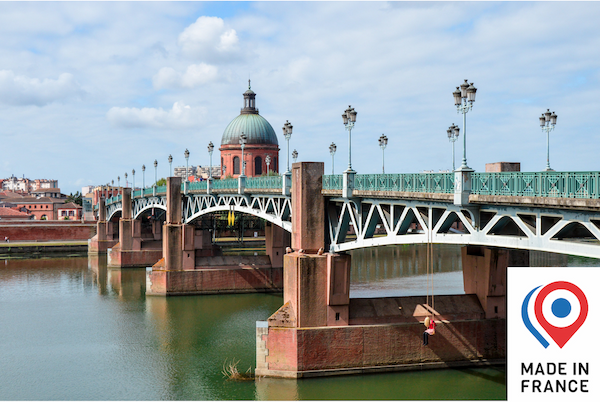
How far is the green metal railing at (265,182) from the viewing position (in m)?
36.2

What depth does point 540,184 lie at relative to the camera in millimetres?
17516

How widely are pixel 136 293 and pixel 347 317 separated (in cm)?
2762

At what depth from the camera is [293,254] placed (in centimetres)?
2769

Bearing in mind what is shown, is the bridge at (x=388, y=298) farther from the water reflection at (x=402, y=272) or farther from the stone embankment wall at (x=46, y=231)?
the stone embankment wall at (x=46, y=231)

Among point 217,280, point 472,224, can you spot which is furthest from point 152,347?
point 472,224

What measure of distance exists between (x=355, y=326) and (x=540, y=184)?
1086 cm

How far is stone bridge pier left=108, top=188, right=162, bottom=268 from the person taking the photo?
65375 mm

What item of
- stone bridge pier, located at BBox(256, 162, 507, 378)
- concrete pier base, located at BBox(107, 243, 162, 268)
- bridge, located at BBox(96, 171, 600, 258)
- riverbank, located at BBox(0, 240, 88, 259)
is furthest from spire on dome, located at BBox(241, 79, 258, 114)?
stone bridge pier, located at BBox(256, 162, 507, 378)

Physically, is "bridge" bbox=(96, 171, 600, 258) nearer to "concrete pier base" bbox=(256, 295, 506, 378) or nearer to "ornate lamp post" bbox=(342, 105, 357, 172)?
"ornate lamp post" bbox=(342, 105, 357, 172)

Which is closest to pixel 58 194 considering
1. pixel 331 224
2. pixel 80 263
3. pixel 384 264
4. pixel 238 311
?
pixel 80 263

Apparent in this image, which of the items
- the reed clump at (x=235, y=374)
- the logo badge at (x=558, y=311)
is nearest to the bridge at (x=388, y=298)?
the reed clump at (x=235, y=374)

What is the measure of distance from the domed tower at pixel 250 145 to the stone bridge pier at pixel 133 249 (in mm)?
28430

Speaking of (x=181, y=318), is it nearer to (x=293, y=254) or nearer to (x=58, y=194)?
(x=293, y=254)

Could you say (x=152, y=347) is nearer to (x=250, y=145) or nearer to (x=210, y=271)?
(x=210, y=271)
